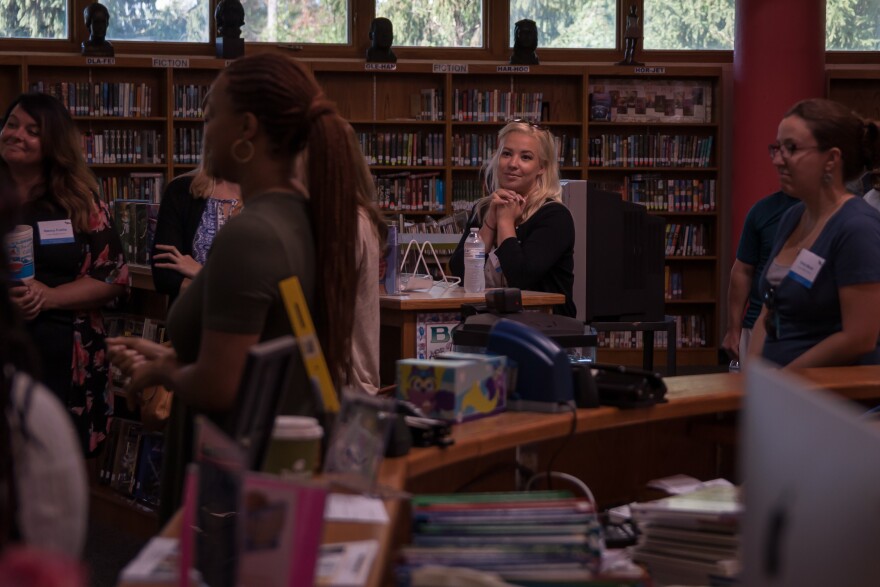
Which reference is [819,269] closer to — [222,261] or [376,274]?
[376,274]

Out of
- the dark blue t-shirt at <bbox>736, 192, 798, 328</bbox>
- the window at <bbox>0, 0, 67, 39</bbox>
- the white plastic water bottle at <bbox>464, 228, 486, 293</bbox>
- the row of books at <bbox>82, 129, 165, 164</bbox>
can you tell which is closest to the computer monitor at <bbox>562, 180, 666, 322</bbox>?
the dark blue t-shirt at <bbox>736, 192, 798, 328</bbox>

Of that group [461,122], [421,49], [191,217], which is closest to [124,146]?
[421,49]

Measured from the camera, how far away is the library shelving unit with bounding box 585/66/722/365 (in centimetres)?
901

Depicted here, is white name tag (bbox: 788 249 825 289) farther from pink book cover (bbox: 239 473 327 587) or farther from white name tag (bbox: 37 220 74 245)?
white name tag (bbox: 37 220 74 245)

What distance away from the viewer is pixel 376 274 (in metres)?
→ 3.18

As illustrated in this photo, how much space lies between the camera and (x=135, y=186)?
8.50 m

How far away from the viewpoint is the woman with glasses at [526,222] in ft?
14.3

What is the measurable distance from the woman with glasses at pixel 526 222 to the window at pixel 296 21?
177 inches

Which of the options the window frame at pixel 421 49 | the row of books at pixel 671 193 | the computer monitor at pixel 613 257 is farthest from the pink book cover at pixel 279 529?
the row of books at pixel 671 193

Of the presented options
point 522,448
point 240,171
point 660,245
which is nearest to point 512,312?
point 522,448

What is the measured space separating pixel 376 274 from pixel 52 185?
136 centimetres

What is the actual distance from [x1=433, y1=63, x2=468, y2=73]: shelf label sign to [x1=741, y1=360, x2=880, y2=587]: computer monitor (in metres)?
7.71

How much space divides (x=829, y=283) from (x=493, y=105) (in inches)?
241

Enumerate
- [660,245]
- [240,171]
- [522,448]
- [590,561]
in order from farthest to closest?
1. [660,245]
2. [522,448]
3. [240,171]
4. [590,561]
